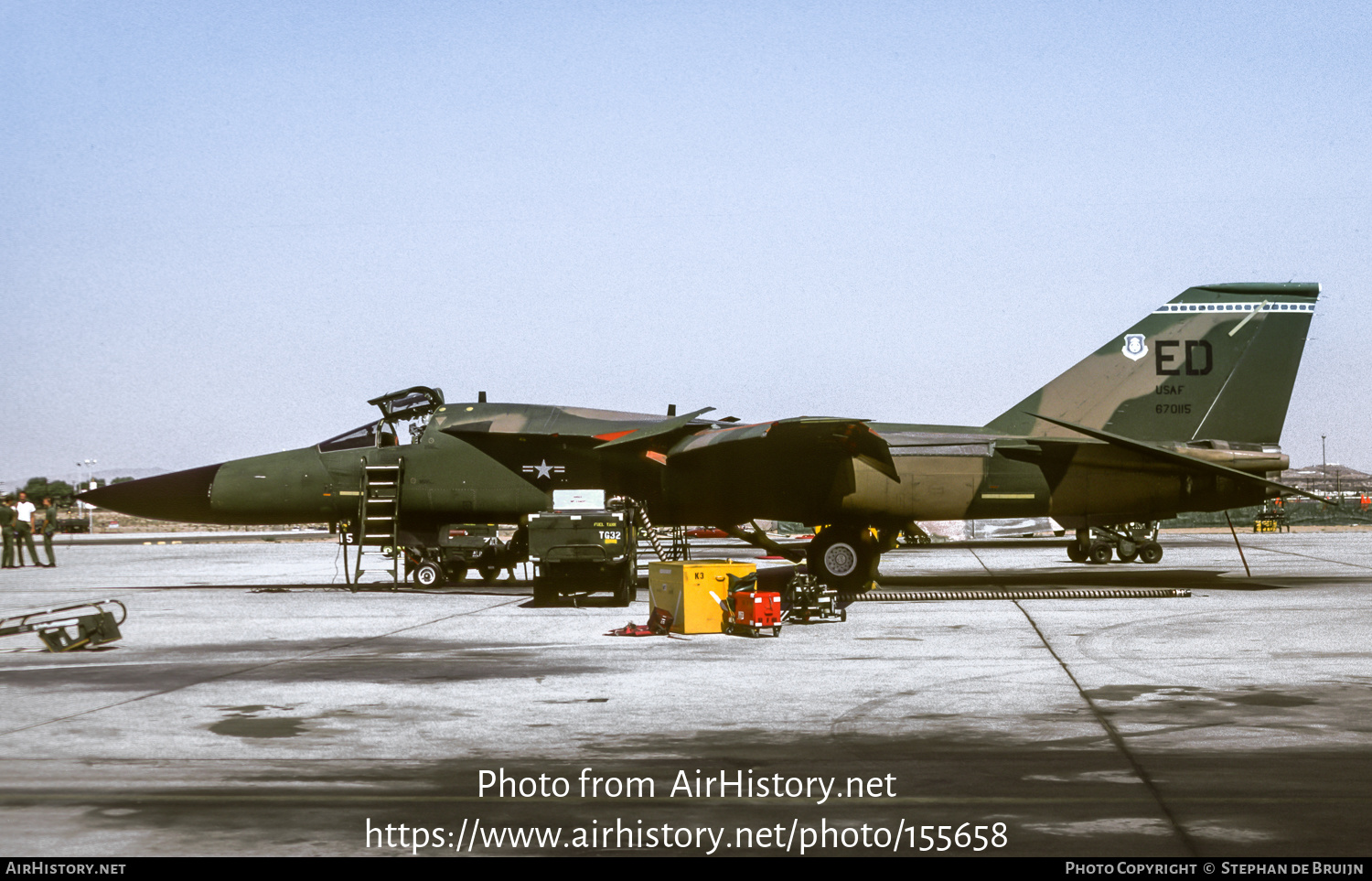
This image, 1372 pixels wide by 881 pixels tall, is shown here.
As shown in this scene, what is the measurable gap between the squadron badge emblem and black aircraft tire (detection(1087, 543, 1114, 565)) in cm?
864

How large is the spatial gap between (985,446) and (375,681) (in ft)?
38.2

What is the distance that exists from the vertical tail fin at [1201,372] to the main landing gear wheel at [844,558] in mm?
3258

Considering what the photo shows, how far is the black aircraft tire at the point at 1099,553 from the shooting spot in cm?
2606

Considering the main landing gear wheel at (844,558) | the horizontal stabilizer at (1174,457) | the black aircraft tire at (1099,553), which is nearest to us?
the horizontal stabilizer at (1174,457)

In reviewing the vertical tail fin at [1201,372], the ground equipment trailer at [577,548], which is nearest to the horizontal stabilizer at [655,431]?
the ground equipment trailer at [577,548]

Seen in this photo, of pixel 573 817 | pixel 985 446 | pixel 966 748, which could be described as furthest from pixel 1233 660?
pixel 985 446

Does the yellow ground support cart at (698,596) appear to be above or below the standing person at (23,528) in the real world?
below

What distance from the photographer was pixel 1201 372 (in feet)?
60.5

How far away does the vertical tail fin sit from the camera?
18.3m

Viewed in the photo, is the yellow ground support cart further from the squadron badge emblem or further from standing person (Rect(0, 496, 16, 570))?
standing person (Rect(0, 496, 16, 570))

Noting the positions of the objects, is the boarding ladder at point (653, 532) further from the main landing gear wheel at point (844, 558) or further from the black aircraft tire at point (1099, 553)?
the black aircraft tire at point (1099, 553)

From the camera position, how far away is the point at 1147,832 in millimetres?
4699

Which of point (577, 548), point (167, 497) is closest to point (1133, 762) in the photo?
point (577, 548)

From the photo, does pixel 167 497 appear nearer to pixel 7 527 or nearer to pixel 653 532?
pixel 653 532
